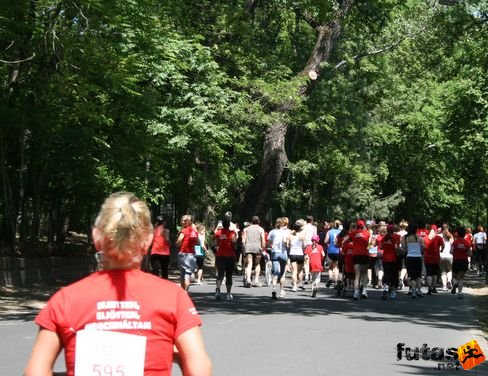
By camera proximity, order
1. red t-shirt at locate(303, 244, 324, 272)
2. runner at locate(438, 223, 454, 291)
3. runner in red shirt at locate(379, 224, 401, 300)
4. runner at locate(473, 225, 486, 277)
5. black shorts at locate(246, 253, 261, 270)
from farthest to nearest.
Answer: runner at locate(473, 225, 486, 277), runner at locate(438, 223, 454, 291), black shorts at locate(246, 253, 261, 270), red t-shirt at locate(303, 244, 324, 272), runner in red shirt at locate(379, 224, 401, 300)

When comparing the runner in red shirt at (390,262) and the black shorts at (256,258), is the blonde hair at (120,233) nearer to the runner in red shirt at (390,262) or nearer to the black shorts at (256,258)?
the runner in red shirt at (390,262)

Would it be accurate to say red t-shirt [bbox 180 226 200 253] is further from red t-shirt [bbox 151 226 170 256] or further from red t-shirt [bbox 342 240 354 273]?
red t-shirt [bbox 342 240 354 273]

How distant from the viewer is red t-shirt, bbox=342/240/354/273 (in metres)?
23.5

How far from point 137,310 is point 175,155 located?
2805cm

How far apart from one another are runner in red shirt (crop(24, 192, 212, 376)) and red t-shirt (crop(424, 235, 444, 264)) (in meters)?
23.5

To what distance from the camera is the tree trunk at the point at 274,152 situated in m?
36.0

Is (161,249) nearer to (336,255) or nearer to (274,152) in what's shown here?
(336,255)

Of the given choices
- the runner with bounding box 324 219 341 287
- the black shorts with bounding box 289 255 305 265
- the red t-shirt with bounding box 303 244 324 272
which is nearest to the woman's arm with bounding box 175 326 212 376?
the red t-shirt with bounding box 303 244 324 272

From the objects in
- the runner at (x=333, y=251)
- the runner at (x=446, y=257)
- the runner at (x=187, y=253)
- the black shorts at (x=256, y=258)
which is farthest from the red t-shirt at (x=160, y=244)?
the runner at (x=446, y=257)

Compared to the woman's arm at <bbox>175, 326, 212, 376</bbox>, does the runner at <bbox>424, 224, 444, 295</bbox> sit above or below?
above

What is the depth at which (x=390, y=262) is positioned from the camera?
78.0 ft

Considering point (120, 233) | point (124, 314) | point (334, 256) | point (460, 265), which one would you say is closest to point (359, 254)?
point (334, 256)

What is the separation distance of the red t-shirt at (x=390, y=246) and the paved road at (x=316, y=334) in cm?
95

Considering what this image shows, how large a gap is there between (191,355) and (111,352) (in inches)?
10.9
